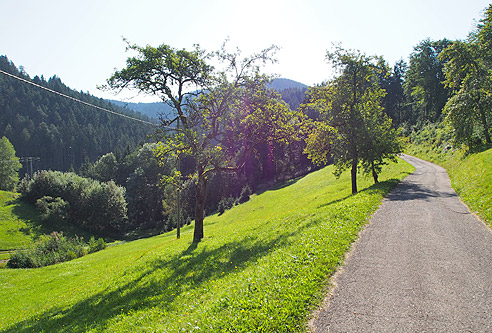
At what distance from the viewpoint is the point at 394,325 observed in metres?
5.83

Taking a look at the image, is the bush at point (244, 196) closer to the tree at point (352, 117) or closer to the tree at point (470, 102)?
the tree at point (352, 117)

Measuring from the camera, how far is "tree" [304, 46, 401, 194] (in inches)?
990

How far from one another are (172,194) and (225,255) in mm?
55518

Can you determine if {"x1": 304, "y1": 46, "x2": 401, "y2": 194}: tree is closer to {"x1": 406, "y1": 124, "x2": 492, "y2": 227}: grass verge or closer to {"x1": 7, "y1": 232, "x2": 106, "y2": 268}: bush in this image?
{"x1": 406, "y1": 124, "x2": 492, "y2": 227}: grass verge

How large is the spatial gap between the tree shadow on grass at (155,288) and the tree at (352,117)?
43.4 feet

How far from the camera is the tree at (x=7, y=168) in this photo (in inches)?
3445

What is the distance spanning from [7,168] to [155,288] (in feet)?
351

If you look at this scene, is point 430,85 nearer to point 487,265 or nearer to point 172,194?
point 172,194

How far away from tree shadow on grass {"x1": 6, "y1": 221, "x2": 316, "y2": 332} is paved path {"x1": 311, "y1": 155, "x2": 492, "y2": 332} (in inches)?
164

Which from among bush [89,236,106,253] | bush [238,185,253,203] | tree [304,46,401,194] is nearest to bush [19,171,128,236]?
bush [89,236,106,253]

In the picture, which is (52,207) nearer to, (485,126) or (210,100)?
(210,100)

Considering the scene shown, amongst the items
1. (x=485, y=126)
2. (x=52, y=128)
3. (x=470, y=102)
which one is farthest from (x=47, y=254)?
(x=52, y=128)

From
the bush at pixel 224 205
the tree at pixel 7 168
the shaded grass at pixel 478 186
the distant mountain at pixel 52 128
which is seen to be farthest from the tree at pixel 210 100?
the distant mountain at pixel 52 128

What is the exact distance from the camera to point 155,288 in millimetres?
12062
